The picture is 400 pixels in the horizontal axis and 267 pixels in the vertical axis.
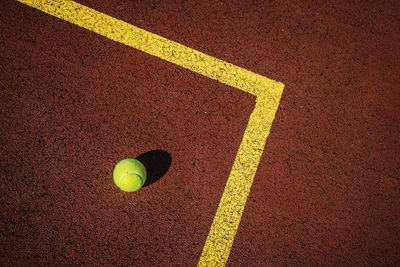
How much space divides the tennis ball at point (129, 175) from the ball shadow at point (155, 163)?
20 centimetres

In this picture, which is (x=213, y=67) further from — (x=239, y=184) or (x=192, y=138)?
(x=239, y=184)

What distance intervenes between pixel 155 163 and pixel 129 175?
360 millimetres

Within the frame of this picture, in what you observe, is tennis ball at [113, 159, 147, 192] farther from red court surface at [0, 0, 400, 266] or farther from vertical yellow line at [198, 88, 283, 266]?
vertical yellow line at [198, 88, 283, 266]

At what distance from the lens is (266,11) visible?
9.25 feet

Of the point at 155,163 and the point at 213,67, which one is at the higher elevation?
the point at 213,67

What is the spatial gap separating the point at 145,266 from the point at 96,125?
1.28 metres

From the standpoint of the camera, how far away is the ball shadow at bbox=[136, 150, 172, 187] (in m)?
2.33

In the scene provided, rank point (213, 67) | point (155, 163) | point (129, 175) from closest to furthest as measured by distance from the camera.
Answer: point (129, 175) → point (155, 163) → point (213, 67)

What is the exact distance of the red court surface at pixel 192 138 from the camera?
2.19 metres

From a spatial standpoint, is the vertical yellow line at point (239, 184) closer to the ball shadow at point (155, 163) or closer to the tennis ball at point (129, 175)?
the ball shadow at point (155, 163)

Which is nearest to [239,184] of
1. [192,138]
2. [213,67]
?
[192,138]

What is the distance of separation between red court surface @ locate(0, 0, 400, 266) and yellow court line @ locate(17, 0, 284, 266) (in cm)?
7

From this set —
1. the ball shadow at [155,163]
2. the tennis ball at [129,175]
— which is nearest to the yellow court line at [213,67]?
the ball shadow at [155,163]

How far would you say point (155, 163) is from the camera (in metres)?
2.35
